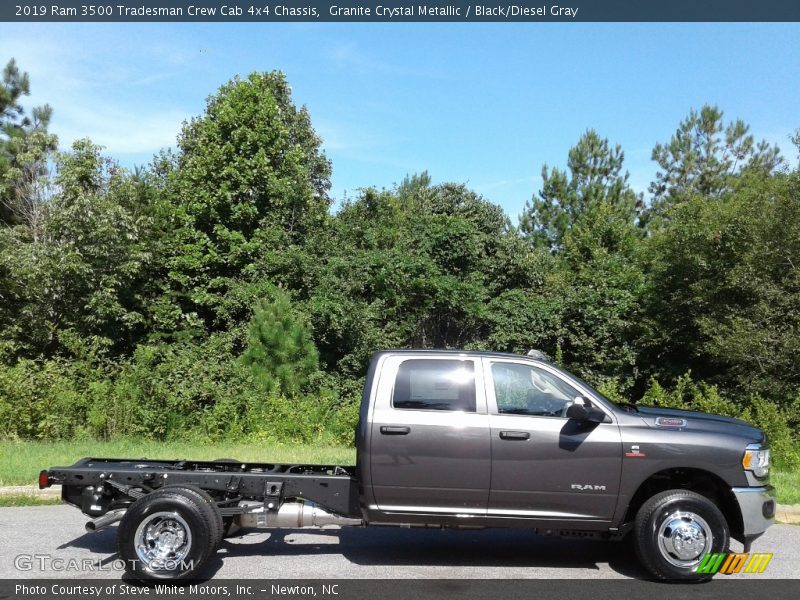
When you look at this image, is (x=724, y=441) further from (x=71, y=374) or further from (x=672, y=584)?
(x=71, y=374)

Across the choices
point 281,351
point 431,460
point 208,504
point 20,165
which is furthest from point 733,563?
point 20,165

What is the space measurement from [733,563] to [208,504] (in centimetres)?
468

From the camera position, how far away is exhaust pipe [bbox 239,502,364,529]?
640 cm

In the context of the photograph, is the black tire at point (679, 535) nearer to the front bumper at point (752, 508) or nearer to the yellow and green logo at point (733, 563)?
the yellow and green logo at point (733, 563)

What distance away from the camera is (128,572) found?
233 inches

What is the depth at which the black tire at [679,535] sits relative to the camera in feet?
19.8

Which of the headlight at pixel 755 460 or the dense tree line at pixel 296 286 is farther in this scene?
the dense tree line at pixel 296 286

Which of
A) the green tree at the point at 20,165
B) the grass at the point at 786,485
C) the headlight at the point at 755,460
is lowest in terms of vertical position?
the grass at the point at 786,485

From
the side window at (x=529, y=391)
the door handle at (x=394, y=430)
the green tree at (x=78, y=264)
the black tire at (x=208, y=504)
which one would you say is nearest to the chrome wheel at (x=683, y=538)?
the side window at (x=529, y=391)

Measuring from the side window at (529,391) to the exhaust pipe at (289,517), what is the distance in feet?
5.66

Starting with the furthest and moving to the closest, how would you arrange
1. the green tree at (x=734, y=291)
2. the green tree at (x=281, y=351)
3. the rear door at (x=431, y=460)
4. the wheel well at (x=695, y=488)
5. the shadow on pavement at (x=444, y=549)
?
1. the green tree at (x=281, y=351)
2. the green tree at (x=734, y=291)
3. the shadow on pavement at (x=444, y=549)
4. the wheel well at (x=695, y=488)
5. the rear door at (x=431, y=460)

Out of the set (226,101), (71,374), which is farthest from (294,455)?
(226,101)

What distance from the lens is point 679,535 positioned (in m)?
6.07

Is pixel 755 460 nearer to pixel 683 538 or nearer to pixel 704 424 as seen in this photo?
pixel 704 424
